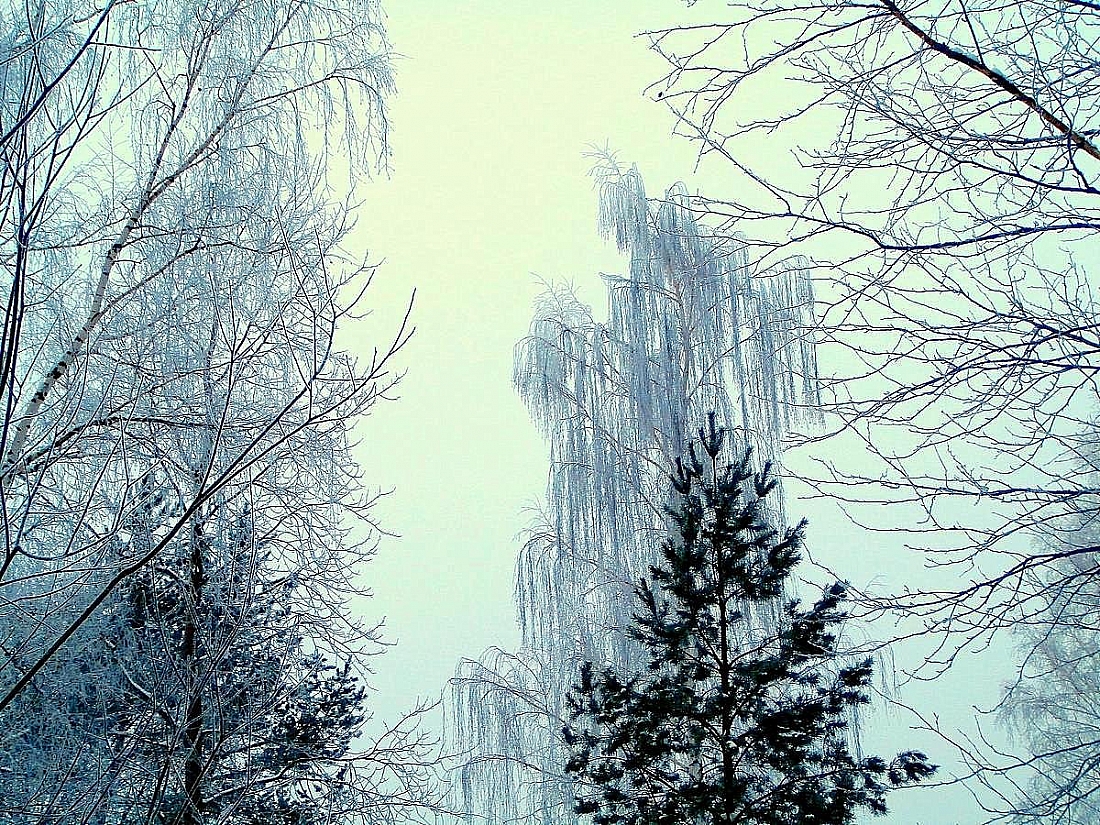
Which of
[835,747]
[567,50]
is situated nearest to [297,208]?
[835,747]

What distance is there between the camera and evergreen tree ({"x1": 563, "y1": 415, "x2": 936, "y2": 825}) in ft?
18.4

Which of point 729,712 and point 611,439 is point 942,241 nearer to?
point 729,712

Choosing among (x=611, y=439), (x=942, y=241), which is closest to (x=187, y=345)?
(x=942, y=241)

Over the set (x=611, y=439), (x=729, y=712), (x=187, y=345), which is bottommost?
(x=729, y=712)

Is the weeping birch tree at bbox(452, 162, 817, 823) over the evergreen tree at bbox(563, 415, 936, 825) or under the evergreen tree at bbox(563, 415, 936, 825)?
over

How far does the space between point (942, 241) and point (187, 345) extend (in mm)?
3583

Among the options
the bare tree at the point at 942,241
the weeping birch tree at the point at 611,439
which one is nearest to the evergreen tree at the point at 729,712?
the weeping birch tree at the point at 611,439

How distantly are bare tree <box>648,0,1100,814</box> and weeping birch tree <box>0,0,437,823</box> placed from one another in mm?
1789

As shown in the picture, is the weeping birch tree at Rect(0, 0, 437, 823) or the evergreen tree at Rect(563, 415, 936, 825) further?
the evergreen tree at Rect(563, 415, 936, 825)

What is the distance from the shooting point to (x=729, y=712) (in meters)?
5.86

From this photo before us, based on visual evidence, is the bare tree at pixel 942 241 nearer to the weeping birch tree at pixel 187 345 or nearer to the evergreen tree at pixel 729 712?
the weeping birch tree at pixel 187 345

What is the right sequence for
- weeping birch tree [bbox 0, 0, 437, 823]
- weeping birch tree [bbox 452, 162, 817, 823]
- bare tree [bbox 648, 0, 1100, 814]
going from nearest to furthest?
bare tree [bbox 648, 0, 1100, 814] → weeping birch tree [bbox 0, 0, 437, 823] → weeping birch tree [bbox 452, 162, 817, 823]

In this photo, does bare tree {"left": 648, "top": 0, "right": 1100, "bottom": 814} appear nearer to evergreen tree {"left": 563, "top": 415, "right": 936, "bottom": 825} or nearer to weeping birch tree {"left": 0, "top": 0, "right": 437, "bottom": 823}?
weeping birch tree {"left": 0, "top": 0, "right": 437, "bottom": 823}

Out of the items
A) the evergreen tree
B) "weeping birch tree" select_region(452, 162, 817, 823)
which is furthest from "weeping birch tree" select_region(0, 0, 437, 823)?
"weeping birch tree" select_region(452, 162, 817, 823)
